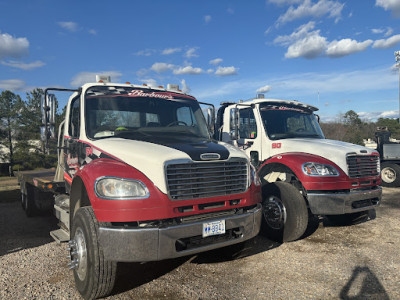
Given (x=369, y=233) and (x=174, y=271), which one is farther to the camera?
(x=369, y=233)

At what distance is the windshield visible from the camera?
6.52m

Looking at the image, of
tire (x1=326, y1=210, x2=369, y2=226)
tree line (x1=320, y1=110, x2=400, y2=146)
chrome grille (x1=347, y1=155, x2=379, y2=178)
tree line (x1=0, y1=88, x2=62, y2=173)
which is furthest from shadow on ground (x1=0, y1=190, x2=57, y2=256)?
tree line (x1=320, y1=110, x2=400, y2=146)

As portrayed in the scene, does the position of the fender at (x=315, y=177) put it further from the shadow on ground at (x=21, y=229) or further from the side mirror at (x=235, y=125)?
the shadow on ground at (x=21, y=229)

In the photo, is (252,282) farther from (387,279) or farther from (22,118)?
(22,118)

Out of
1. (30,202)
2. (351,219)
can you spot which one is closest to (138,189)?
(351,219)

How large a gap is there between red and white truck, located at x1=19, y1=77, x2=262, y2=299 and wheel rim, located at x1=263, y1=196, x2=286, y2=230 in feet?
4.71

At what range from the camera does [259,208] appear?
4.14 metres

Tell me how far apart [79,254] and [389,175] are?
12639mm

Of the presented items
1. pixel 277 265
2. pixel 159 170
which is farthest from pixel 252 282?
pixel 159 170

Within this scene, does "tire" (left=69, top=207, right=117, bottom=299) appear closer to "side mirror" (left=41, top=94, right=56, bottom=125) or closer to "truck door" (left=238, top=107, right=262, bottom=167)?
"side mirror" (left=41, top=94, right=56, bottom=125)

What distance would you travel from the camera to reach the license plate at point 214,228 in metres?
3.49

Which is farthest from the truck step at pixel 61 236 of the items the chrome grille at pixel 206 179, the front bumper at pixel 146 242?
the chrome grille at pixel 206 179

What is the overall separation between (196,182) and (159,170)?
Answer: 464mm

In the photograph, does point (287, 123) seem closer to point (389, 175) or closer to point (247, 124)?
point (247, 124)
